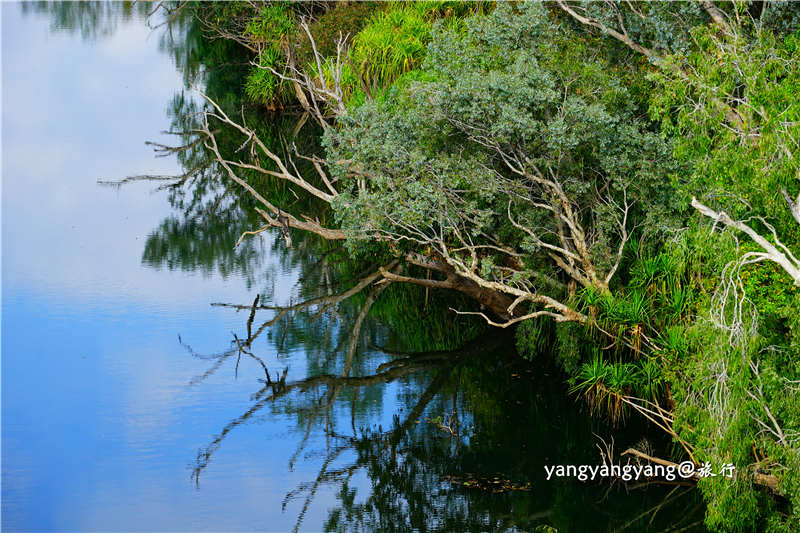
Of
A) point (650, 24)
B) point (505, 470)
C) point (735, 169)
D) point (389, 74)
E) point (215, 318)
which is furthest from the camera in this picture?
point (389, 74)

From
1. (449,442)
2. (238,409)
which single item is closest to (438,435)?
(449,442)

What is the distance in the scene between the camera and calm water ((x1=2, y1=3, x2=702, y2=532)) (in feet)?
35.3

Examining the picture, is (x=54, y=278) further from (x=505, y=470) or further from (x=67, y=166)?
(x=505, y=470)

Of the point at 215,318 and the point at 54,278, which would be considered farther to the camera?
the point at 54,278

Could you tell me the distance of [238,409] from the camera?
43.3ft

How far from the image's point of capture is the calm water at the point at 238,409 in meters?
10.8

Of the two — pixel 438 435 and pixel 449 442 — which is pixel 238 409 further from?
pixel 449 442

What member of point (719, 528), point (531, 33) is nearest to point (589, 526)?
point (719, 528)

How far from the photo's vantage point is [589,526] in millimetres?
10492

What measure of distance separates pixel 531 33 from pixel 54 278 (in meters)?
9.39

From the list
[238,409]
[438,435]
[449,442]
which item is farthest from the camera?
[238,409]

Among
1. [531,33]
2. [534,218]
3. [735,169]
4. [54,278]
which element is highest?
[531,33]

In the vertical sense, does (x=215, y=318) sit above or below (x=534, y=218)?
below

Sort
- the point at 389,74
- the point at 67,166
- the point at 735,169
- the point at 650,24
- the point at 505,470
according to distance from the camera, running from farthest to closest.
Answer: the point at 67,166 < the point at 389,74 < the point at 650,24 < the point at 505,470 < the point at 735,169
